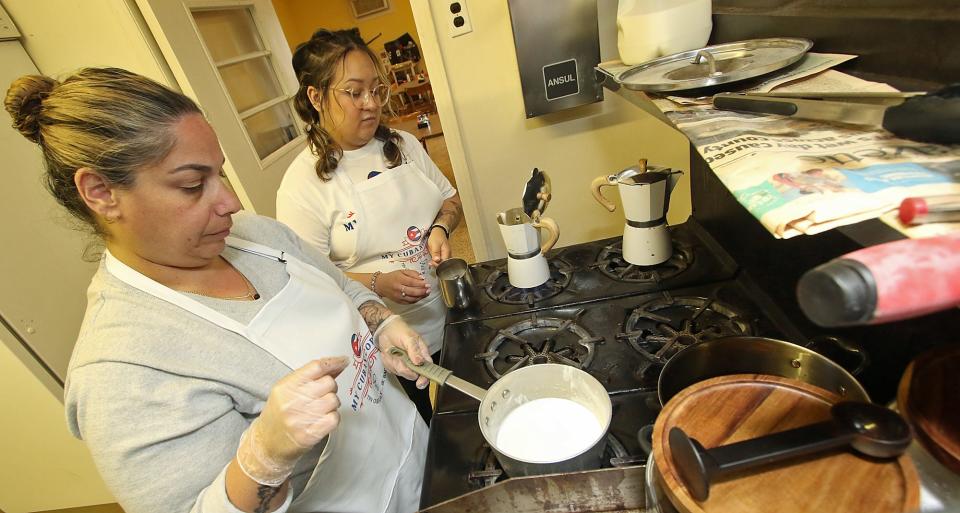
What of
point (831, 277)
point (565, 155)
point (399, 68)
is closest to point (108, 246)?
point (831, 277)

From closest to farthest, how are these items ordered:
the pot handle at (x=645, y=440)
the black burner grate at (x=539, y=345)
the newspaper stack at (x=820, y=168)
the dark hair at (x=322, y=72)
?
1. the newspaper stack at (x=820, y=168)
2. the pot handle at (x=645, y=440)
3. the black burner grate at (x=539, y=345)
4. the dark hair at (x=322, y=72)

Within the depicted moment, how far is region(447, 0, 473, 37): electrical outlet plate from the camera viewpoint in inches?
57.9

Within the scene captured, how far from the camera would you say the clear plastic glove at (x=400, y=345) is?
890 mm

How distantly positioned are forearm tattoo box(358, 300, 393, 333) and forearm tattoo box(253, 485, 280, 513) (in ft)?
1.49

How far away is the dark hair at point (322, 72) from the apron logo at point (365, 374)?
1.72 feet

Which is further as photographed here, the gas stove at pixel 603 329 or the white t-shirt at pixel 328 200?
the white t-shirt at pixel 328 200

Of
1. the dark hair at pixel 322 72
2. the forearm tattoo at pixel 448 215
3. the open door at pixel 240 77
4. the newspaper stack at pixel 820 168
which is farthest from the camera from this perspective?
the open door at pixel 240 77

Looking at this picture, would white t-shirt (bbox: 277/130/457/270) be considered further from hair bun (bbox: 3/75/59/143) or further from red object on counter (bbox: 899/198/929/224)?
A: red object on counter (bbox: 899/198/929/224)

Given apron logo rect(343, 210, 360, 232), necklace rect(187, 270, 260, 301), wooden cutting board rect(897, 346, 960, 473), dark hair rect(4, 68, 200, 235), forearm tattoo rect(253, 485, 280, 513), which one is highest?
dark hair rect(4, 68, 200, 235)

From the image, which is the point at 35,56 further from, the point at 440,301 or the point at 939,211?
the point at 939,211

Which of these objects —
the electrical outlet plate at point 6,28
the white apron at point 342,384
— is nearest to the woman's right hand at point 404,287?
the white apron at point 342,384

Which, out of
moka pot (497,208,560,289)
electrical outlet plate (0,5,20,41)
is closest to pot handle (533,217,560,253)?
moka pot (497,208,560,289)

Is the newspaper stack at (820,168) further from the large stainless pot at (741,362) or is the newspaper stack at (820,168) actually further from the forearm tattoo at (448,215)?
the forearm tattoo at (448,215)

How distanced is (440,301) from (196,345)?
0.79 m
